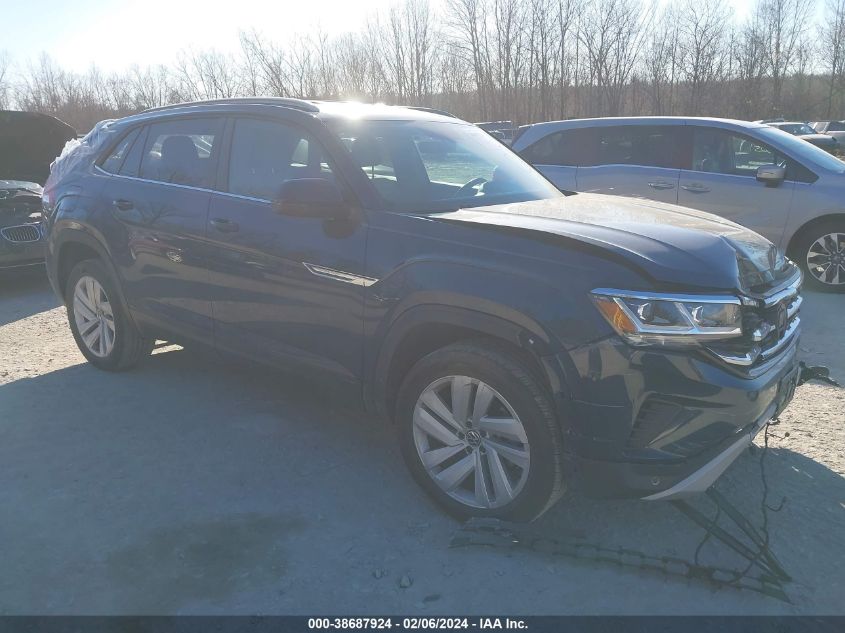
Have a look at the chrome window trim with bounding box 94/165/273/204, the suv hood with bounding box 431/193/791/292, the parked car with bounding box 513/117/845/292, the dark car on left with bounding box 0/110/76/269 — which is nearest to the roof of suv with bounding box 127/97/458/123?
the chrome window trim with bounding box 94/165/273/204

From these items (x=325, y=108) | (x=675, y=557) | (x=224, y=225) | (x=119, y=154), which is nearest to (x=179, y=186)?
(x=224, y=225)

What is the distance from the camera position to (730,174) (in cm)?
753

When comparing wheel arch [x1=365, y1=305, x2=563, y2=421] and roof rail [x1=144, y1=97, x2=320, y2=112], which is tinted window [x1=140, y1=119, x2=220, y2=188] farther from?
wheel arch [x1=365, y1=305, x2=563, y2=421]

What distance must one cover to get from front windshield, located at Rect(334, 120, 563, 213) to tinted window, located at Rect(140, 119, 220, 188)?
990 mm

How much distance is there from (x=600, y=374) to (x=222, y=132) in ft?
9.18

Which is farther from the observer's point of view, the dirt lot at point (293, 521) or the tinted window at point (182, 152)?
the tinted window at point (182, 152)

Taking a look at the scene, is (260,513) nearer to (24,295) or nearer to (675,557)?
(675,557)

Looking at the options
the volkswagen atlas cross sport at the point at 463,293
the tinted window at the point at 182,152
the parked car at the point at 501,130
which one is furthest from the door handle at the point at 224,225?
the parked car at the point at 501,130

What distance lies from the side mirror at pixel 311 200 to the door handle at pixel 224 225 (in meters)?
0.60

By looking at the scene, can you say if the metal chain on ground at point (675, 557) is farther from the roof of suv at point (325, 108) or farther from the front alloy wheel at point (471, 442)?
the roof of suv at point (325, 108)

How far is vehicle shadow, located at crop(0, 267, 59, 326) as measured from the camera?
7348mm

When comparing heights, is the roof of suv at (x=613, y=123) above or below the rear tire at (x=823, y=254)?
above

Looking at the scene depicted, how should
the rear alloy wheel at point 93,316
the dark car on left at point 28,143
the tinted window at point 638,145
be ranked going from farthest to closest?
the dark car on left at point 28,143 < the tinted window at point 638,145 < the rear alloy wheel at point 93,316

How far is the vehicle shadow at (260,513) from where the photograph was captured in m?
2.75
